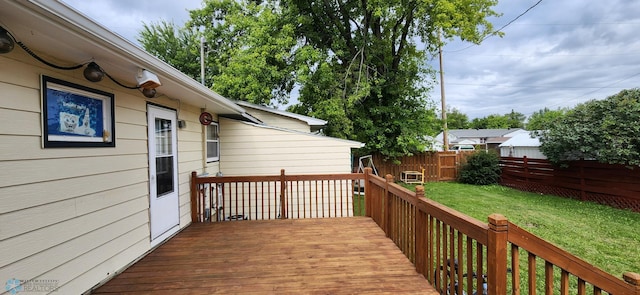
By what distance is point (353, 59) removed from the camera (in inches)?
399

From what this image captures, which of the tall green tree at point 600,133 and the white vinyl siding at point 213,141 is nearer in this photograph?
the white vinyl siding at point 213,141

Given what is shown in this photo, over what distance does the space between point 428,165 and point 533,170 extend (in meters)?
3.56

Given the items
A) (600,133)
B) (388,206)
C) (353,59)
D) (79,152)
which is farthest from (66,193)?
(600,133)

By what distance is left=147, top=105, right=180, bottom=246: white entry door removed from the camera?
3.31 m

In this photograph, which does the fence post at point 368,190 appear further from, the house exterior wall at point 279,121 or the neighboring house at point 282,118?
the house exterior wall at point 279,121

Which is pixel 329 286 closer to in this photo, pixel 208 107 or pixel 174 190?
pixel 174 190

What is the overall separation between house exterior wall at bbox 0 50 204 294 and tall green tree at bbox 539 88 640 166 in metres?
10.0

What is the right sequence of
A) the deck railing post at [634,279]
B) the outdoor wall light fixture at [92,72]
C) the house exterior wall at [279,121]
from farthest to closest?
the house exterior wall at [279,121] → the outdoor wall light fixture at [92,72] → the deck railing post at [634,279]

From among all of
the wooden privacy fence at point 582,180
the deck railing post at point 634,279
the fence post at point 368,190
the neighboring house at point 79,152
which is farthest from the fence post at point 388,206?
the wooden privacy fence at point 582,180

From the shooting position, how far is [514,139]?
1370 centimetres

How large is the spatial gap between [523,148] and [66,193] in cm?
1520

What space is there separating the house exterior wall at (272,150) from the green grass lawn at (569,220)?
11.8 feet

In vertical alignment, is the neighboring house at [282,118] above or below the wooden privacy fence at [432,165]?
above

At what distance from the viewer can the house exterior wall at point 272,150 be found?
18.9ft
